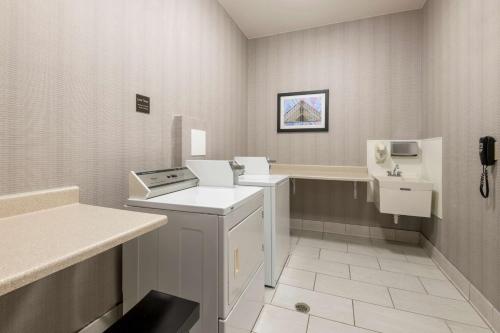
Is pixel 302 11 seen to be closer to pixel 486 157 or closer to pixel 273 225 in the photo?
pixel 486 157

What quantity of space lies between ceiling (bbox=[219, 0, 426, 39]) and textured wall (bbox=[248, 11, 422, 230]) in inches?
4.4

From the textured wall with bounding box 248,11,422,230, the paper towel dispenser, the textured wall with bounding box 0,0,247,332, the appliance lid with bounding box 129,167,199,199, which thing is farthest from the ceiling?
the appliance lid with bounding box 129,167,199,199

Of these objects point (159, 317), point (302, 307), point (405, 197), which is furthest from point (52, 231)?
point (405, 197)

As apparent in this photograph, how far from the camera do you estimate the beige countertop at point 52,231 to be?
536 millimetres

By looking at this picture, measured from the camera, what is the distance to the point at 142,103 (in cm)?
163

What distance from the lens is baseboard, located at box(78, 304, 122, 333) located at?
4.26 ft

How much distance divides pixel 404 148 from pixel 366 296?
5.84 ft

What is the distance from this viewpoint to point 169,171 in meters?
1.66

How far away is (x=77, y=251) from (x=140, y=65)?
54.7 inches

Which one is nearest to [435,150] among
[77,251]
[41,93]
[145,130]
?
[145,130]

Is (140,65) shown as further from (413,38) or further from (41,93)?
(413,38)

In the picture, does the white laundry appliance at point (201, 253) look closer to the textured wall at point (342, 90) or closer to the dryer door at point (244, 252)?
the dryer door at point (244, 252)

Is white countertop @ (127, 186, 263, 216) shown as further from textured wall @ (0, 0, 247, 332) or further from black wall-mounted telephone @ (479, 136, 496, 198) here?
black wall-mounted telephone @ (479, 136, 496, 198)

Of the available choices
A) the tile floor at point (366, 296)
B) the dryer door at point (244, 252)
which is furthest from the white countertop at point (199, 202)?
the tile floor at point (366, 296)
